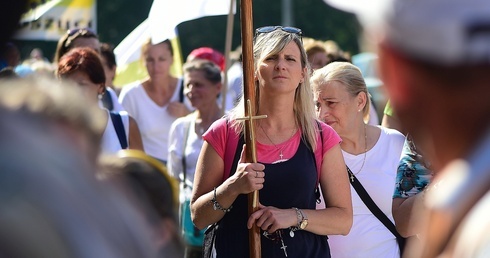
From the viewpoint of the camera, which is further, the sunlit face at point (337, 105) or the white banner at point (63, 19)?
the white banner at point (63, 19)

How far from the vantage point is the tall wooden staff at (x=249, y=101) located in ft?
14.7

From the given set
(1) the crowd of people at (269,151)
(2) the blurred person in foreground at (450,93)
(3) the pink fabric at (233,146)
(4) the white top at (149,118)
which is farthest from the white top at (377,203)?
(2) the blurred person in foreground at (450,93)

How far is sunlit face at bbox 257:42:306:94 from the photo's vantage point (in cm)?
484

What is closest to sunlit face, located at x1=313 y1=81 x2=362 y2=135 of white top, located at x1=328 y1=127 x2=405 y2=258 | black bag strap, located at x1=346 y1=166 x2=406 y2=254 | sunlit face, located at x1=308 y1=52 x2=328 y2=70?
white top, located at x1=328 y1=127 x2=405 y2=258

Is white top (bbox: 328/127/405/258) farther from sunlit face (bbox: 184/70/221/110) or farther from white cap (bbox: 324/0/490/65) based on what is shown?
white cap (bbox: 324/0/490/65)

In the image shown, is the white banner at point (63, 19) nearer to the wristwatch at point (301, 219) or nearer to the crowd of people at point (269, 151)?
the crowd of people at point (269, 151)

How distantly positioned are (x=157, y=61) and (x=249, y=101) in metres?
4.28

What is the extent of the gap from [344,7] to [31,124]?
18.8 inches

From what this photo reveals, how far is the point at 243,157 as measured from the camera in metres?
4.58

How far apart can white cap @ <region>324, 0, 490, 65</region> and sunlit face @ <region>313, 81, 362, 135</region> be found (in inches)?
169

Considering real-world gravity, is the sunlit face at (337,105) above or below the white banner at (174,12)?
below

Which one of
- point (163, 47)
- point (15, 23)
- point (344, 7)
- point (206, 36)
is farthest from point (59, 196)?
point (206, 36)

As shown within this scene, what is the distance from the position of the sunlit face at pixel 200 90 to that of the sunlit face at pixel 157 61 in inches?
19.1

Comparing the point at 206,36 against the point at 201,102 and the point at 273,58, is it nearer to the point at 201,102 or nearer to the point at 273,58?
the point at 201,102
